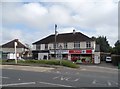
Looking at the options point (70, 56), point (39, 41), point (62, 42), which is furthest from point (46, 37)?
point (70, 56)

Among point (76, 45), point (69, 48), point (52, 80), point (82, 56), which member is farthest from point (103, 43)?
point (52, 80)

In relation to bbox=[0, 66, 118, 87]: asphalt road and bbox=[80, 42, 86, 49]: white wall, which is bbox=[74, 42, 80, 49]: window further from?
bbox=[0, 66, 118, 87]: asphalt road

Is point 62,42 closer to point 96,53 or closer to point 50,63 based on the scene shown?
point 96,53

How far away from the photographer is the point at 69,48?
71938 millimetres

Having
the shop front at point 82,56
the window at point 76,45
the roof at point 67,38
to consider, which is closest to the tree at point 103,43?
the roof at point 67,38

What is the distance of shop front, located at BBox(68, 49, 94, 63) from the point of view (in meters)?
67.6

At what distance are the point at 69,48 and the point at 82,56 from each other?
4847 mm

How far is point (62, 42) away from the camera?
7369 cm

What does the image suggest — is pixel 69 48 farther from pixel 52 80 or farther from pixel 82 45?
pixel 52 80

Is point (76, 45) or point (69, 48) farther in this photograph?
point (69, 48)

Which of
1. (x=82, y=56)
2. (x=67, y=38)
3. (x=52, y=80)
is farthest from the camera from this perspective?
(x=67, y=38)

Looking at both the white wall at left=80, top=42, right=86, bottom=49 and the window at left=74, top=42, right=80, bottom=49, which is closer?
the white wall at left=80, top=42, right=86, bottom=49

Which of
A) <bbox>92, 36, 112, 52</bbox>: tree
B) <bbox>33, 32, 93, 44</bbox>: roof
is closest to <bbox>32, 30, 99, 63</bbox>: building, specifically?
<bbox>33, 32, 93, 44</bbox>: roof

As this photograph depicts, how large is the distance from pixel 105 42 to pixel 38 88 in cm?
11497
